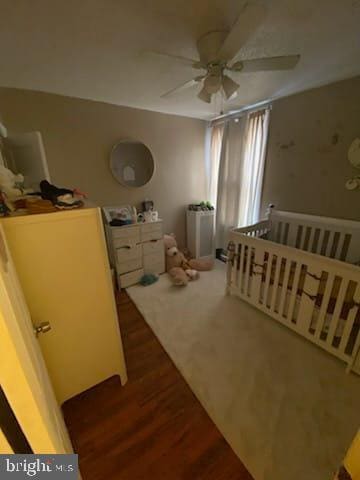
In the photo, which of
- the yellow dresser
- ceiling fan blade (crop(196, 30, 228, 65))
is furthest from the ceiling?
the yellow dresser

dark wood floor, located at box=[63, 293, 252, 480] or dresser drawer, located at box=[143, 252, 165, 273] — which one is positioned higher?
dresser drawer, located at box=[143, 252, 165, 273]

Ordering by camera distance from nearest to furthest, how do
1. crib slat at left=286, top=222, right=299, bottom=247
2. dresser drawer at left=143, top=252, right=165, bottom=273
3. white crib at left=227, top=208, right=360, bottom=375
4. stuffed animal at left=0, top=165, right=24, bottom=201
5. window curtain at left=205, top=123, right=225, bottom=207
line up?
1. stuffed animal at left=0, top=165, right=24, bottom=201
2. white crib at left=227, top=208, right=360, bottom=375
3. crib slat at left=286, top=222, right=299, bottom=247
4. dresser drawer at left=143, top=252, right=165, bottom=273
5. window curtain at left=205, top=123, right=225, bottom=207

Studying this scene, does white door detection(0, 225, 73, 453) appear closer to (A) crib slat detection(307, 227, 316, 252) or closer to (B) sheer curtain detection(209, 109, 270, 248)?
(A) crib slat detection(307, 227, 316, 252)

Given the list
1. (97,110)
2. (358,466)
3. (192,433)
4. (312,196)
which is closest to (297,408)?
(192,433)

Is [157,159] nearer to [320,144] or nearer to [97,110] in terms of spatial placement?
[97,110]

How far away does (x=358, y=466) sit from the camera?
1.17 ft

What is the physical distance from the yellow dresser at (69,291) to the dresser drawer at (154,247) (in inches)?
58.8

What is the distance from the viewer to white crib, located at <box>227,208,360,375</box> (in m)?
1.47

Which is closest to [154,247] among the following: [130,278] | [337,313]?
[130,278]

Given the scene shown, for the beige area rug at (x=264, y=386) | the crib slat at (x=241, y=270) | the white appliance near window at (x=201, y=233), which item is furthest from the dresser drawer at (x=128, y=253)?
the crib slat at (x=241, y=270)

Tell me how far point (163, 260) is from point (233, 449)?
2.08 meters

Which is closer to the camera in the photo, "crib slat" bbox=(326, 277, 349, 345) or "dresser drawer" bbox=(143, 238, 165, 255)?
"crib slat" bbox=(326, 277, 349, 345)

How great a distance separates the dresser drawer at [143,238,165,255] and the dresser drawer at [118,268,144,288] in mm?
276

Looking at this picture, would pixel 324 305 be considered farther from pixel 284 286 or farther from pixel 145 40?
pixel 145 40
